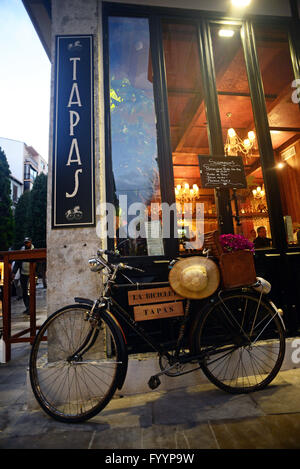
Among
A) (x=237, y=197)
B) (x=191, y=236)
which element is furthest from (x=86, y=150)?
(x=237, y=197)

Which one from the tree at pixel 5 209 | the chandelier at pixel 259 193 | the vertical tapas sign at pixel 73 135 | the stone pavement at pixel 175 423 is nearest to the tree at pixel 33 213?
the tree at pixel 5 209

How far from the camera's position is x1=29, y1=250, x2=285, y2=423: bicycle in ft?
8.05

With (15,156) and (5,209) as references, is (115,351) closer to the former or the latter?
(5,209)

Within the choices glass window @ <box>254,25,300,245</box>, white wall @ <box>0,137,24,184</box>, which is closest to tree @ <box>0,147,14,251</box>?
white wall @ <box>0,137,24,184</box>

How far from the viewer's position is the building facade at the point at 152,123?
10.3ft

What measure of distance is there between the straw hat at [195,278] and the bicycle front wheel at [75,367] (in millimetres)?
775

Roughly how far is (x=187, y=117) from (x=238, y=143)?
142cm

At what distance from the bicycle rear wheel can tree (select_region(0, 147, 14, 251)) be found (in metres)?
30.8

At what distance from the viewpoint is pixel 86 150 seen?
3207 millimetres

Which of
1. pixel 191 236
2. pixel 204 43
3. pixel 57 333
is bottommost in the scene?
pixel 57 333

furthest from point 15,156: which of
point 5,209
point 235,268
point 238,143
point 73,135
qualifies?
point 235,268

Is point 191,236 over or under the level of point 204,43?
under

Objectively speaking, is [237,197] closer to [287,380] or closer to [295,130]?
[287,380]

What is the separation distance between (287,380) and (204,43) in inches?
192
